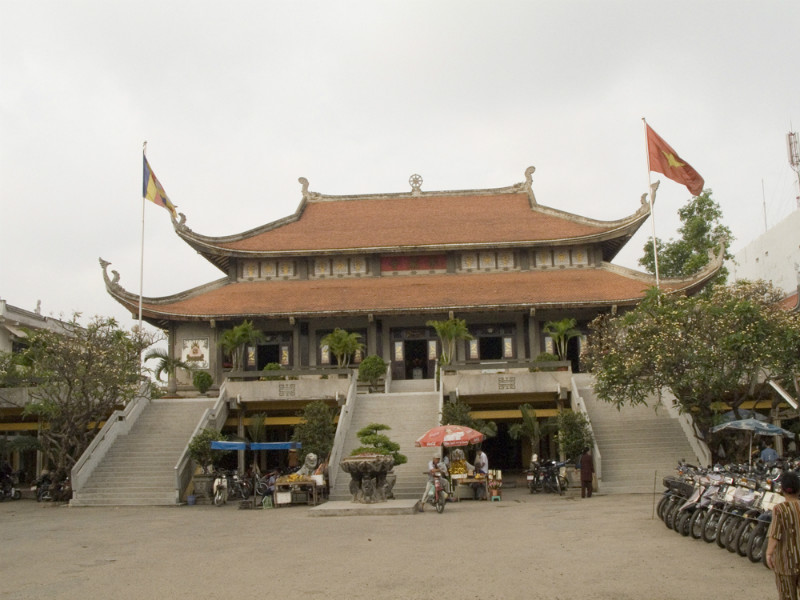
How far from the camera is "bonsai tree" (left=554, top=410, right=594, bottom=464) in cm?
2091

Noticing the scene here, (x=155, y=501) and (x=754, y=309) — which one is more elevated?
(x=754, y=309)

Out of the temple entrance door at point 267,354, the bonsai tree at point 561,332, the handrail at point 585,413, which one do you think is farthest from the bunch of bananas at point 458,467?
the temple entrance door at point 267,354

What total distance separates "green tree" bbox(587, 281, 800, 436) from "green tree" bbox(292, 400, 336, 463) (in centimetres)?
729

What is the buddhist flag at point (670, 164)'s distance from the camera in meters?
24.7

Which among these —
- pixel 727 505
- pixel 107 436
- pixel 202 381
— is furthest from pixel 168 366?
pixel 727 505

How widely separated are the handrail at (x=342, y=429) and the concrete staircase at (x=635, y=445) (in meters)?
6.68

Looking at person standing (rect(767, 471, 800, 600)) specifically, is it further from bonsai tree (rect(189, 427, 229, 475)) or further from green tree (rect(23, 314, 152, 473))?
green tree (rect(23, 314, 152, 473))

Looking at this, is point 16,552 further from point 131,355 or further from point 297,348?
point 297,348

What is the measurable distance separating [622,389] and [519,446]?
29.0 ft

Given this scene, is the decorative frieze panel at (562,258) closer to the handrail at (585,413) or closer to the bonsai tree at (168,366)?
the handrail at (585,413)

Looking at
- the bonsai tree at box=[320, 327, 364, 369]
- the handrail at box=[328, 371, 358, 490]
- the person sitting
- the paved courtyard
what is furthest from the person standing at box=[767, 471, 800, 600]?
the bonsai tree at box=[320, 327, 364, 369]

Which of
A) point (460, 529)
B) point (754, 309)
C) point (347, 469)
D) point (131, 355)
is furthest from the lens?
point (131, 355)

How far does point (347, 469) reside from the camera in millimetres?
17828

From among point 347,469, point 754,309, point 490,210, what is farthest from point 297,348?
point 754,309
